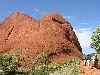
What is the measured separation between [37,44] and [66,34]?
7.41 metres

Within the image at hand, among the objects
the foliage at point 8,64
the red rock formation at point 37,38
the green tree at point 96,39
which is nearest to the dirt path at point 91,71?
the green tree at point 96,39

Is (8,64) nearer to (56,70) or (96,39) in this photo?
(56,70)

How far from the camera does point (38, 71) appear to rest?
37.5 m

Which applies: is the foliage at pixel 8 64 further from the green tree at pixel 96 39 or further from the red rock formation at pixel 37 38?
the green tree at pixel 96 39

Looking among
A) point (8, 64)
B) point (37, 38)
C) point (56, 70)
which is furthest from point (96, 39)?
point (37, 38)

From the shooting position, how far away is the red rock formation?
46500 millimetres

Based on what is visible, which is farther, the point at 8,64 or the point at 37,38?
the point at 37,38

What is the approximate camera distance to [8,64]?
38406 mm

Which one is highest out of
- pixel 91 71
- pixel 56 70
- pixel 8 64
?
pixel 8 64

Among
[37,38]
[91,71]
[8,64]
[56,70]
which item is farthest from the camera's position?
[37,38]

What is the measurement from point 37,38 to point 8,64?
10.9 m

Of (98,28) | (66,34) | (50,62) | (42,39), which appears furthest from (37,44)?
(98,28)

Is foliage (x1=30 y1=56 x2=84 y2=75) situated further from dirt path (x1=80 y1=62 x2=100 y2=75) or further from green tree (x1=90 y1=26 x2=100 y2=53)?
green tree (x1=90 y1=26 x2=100 y2=53)

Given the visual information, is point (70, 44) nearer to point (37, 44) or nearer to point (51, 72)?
point (37, 44)
